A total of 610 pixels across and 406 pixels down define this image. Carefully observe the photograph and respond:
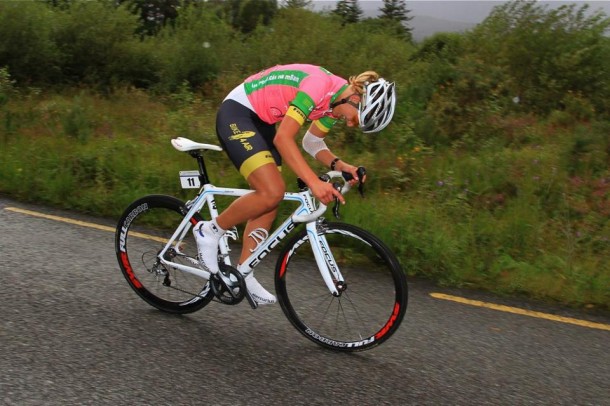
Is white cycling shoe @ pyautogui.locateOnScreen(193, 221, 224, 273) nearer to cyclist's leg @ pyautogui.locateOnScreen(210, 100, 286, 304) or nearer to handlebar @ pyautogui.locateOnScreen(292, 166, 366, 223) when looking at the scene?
cyclist's leg @ pyautogui.locateOnScreen(210, 100, 286, 304)

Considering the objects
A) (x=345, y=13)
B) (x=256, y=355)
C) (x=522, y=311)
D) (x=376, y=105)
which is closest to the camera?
A: (x=376, y=105)

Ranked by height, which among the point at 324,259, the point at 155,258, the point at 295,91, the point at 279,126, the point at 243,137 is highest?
the point at 295,91

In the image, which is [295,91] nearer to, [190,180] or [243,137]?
[243,137]

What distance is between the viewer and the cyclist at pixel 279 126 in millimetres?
3271

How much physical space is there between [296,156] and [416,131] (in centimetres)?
716

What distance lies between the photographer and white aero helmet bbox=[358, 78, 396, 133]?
3205mm

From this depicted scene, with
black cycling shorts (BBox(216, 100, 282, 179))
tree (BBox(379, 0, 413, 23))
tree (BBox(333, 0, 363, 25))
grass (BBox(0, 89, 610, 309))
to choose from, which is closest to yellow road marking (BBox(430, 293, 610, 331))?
grass (BBox(0, 89, 610, 309))

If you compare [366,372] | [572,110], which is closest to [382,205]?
[366,372]

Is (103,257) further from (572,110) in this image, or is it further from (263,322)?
(572,110)

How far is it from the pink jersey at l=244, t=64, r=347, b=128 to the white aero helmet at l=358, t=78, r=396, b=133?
257 millimetres

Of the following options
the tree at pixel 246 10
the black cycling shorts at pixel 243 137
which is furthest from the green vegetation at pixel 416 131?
the tree at pixel 246 10

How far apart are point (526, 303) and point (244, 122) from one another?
2.92 m

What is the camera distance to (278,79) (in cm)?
362

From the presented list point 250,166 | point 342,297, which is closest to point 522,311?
point 342,297
